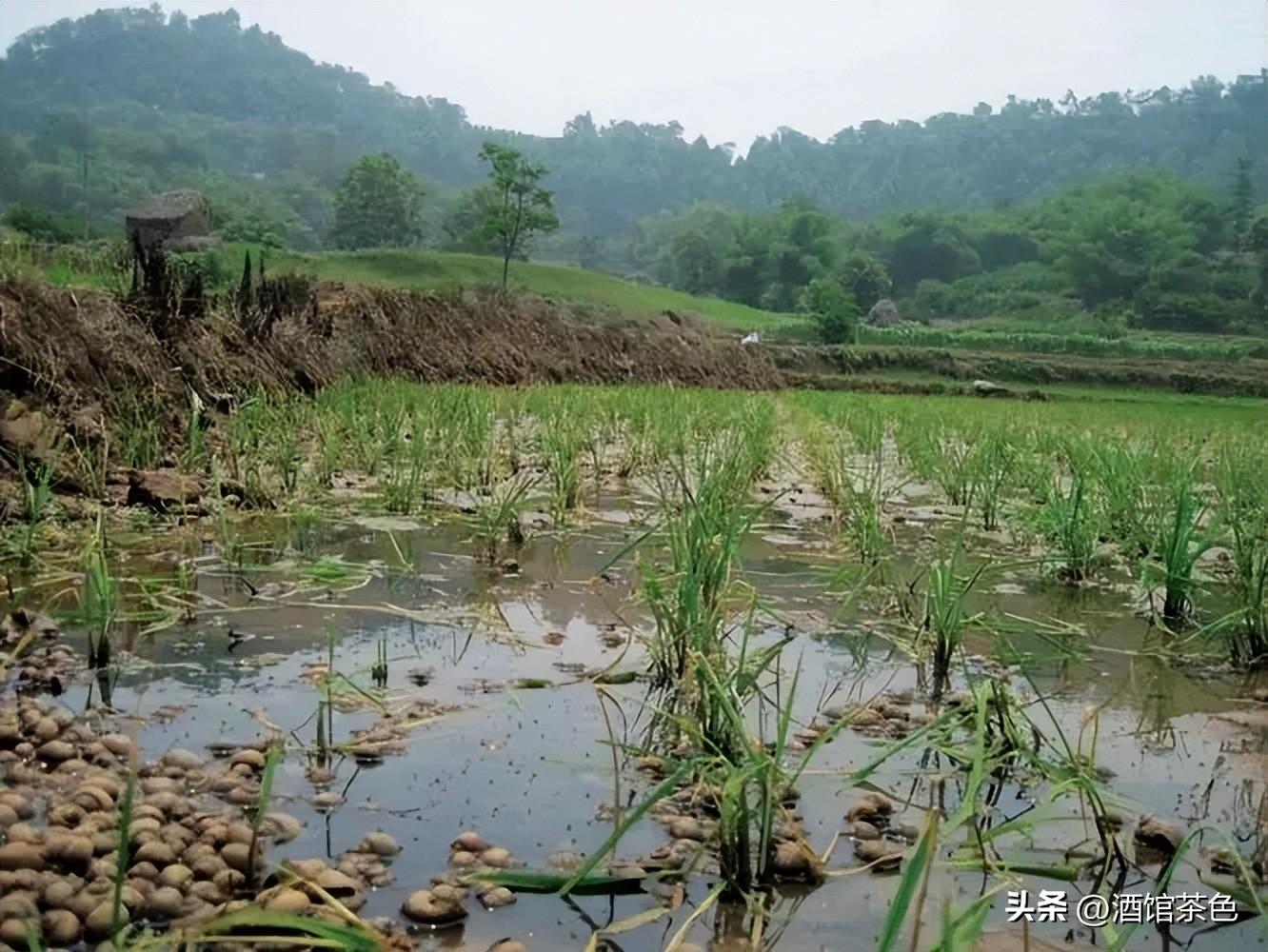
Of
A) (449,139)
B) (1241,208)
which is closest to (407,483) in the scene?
(1241,208)

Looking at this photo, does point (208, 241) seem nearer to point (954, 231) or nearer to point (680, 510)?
point (680, 510)

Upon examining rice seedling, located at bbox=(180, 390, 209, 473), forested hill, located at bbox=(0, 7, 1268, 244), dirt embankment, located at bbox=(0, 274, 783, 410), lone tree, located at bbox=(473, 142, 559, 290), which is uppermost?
forested hill, located at bbox=(0, 7, 1268, 244)

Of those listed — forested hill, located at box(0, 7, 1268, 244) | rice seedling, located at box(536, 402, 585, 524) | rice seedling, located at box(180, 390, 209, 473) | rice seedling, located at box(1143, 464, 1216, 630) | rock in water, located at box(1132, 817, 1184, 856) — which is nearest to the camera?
rock in water, located at box(1132, 817, 1184, 856)

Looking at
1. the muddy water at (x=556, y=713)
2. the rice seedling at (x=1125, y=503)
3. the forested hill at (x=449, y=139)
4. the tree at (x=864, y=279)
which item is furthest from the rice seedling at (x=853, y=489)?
the forested hill at (x=449, y=139)

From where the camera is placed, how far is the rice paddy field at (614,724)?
61.1 inches

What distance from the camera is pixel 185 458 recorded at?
4.77 m

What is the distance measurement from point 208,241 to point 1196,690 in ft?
113

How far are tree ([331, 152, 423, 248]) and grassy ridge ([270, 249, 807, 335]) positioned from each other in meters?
19.1

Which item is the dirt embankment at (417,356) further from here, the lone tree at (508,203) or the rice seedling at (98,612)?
the lone tree at (508,203)

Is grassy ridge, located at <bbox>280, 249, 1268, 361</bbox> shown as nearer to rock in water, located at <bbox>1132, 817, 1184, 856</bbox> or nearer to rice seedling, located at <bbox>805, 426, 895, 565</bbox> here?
rice seedling, located at <bbox>805, 426, 895, 565</bbox>

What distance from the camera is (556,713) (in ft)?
7.75

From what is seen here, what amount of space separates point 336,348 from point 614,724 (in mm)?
7919

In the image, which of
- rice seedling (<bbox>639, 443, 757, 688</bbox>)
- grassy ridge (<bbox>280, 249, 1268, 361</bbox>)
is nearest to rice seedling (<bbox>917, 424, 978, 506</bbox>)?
rice seedling (<bbox>639, 443, 757, 688</bbox>)

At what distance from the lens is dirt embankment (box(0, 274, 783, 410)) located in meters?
5.39
